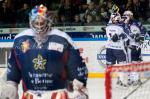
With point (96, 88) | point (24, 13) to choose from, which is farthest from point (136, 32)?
point (24, 13)

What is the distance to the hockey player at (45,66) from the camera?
4.38 meters

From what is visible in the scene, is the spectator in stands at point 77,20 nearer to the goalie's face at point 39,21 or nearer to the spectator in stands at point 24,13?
the spectator in stands at point 24,13

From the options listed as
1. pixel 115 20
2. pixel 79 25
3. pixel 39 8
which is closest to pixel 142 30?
pixel 115 20

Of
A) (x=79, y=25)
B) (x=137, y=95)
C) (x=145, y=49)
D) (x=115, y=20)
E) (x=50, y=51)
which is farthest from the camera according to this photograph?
(x=79, y=25)

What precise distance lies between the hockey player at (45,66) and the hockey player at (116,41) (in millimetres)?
6432

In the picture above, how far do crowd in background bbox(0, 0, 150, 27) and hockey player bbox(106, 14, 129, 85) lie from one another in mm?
1787

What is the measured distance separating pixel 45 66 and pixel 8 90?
0.31 meters

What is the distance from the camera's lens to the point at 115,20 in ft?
35.6

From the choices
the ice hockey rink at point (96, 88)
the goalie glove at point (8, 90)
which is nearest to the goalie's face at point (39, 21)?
the goalie glove at point (8, 90)

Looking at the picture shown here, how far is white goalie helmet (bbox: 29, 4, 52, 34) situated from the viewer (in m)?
4.39

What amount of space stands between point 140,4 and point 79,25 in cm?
140

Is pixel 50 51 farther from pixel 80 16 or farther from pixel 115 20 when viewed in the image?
pixel 80 16

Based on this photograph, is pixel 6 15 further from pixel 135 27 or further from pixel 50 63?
pixel 50 63

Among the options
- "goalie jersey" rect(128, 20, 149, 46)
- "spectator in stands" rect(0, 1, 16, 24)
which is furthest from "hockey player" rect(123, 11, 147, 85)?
"spectator in stands" rect(0, 1, 16, 24)
